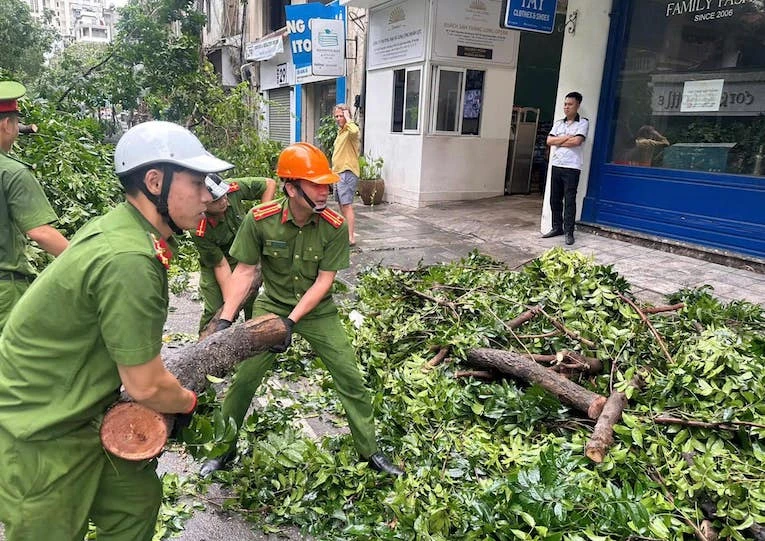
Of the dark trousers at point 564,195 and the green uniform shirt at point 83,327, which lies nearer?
the green uniform shirt at point 83,327

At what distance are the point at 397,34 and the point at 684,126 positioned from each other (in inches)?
243

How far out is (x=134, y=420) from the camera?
1.74 metres

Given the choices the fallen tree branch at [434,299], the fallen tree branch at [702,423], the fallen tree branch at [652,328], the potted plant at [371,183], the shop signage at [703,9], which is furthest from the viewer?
the potted plant at [371,183]

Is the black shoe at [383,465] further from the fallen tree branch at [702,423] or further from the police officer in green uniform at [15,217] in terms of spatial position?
the police officer in green uniform at [15,217]

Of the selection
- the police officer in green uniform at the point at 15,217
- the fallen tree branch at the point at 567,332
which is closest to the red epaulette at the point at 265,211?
the police officer in green uniform at the point at 15,217

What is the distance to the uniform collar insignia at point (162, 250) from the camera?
1626 millimetres

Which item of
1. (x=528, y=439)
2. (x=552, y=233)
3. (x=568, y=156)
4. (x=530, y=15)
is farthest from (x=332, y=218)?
(x=530, y=15)

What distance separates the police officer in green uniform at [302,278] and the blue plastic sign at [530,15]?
5.72 metres

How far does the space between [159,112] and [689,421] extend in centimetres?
1030

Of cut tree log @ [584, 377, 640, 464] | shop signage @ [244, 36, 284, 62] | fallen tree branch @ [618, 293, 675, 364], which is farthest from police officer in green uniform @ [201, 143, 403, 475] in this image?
shop signage @ [244, 36, 284, 62]

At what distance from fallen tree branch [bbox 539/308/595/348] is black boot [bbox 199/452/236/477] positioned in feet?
7.42

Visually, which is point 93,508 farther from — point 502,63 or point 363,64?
point 363,64

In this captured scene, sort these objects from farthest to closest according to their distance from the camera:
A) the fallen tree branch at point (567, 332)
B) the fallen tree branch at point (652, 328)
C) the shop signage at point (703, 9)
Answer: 1. the shop signage at point (703, 9)
2. the fallen tree branch at point (567, 332)
3. the fallen tree branch at point (652, 328)

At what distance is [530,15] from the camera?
7598 mm
